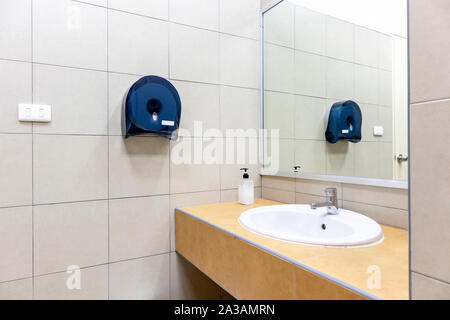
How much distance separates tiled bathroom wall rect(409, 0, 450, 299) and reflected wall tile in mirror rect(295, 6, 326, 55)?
111 cm

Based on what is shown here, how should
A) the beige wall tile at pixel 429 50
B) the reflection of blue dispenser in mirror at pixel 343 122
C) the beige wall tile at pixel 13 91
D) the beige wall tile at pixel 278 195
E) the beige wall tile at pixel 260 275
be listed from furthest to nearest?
1. the beige wall tile at pixel 278 195
2. the reflection of blue dispenser in mirror at pixel 343 122
3. the beige wall tile at pixel 13 91
4. the beige wall tile at pixel 260 275
5. the beige wall tile at pixel 429 50

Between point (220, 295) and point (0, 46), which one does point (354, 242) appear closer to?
point (220, 295)

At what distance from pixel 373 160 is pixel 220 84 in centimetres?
97

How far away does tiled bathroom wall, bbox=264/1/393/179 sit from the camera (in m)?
1.22

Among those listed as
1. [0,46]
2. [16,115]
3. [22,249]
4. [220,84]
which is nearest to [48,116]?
[16,115]

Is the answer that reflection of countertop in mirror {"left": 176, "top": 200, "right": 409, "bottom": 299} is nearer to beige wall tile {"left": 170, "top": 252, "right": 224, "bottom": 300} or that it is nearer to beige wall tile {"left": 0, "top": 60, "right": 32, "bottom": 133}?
beige wall tile {"left": 170, "top": 252, "right": 224, "bottom": 300}

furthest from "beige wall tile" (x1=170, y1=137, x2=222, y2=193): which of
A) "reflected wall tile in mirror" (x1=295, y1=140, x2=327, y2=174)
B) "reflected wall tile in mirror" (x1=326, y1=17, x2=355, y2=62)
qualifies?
"reflected wall tile in mirror" (x1=326, y1=17, x2=355, y2=62)

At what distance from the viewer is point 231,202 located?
176 cm

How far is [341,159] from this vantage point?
1.39 m

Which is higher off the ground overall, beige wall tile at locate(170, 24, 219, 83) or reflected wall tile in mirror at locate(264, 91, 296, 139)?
beige wall tile at locate(170, 24, 219, 83)

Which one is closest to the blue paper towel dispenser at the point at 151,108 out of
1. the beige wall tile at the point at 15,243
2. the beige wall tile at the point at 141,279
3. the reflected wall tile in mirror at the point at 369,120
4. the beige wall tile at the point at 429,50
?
the beige wall tile at the point at 15,243

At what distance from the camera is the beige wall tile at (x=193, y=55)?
5.21 feet

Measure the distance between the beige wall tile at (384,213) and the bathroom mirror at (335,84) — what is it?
0.12 meters

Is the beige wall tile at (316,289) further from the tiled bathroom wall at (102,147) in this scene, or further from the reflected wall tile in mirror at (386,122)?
the tiled bathroom wall at (102,147)
